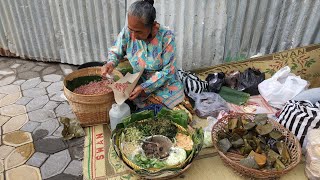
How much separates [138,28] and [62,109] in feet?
5.58

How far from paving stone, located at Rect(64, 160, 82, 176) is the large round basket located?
4.44 ft

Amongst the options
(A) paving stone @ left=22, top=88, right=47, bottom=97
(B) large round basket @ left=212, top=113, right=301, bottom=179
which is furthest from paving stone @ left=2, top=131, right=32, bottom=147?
(B) large round basket @ left=212, top=113, right=301, bottom=179

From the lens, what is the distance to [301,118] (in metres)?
2.60

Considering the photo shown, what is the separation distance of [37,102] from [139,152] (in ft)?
6.51

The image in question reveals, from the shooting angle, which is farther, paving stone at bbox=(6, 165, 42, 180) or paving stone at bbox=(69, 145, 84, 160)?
paving stone at bbox=(69, 145, 84, 160)

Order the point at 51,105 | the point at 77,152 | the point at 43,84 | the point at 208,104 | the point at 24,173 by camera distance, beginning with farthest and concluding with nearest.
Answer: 1. the point at 43,84
2. the point at 51,105
3. the point at 208,104
4. the point at 77,152
5. the point at 24,173

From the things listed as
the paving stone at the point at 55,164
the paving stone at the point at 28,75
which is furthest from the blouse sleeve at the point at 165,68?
Result: the paving stone at the point at 28,75

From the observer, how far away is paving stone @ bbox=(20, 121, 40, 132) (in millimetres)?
3240

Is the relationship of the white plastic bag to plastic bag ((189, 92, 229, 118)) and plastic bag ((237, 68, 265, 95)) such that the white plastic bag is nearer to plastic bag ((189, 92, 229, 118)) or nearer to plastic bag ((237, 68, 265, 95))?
plastic bag ((237, 68, 265, 95))

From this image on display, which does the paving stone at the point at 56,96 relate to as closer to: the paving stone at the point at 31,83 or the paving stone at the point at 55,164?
the paving stone at the point at 31,83

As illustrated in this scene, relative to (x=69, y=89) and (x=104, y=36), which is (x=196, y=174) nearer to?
(x=69, y=89)

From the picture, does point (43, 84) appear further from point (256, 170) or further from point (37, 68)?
point (256, 170)

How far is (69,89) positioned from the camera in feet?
9.58

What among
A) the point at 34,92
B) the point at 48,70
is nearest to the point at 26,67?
the point at 48,70
